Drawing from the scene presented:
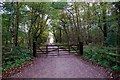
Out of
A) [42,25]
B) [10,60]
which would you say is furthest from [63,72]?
[42,25]

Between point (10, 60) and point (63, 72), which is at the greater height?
point (10, 60)

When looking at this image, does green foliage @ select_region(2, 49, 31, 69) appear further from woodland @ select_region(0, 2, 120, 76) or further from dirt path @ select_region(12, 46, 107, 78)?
dirt path @ select_region(12, 46, 107, 78)

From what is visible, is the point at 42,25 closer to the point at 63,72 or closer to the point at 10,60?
the point at 10,60

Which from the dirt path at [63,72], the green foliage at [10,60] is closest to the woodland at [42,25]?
the green foliage at [10,60]

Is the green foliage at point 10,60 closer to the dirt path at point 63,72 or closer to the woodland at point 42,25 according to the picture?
the woodland at point 42,25

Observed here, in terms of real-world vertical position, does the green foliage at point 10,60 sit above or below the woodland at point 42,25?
below

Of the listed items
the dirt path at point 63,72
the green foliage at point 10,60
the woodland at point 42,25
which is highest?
the woodland at point 42,25

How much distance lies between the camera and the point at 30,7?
1783 cm

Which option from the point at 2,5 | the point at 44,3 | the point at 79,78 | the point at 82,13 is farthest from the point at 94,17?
the point at 79,78

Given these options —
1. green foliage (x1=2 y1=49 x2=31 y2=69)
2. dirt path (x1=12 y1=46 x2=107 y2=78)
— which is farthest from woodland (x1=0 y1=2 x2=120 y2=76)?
dirt path (x1=12 y1=46 x2=107 y2=78)

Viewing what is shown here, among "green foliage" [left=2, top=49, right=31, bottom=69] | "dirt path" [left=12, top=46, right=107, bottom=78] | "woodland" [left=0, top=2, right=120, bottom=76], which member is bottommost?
"dirt path" [left=12, top=46, right=107, bottom=78]

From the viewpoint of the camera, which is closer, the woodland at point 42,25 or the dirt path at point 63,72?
the dirt path at point 63,72

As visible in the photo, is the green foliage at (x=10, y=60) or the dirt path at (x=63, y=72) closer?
the dirt path at (x=63, y=72)

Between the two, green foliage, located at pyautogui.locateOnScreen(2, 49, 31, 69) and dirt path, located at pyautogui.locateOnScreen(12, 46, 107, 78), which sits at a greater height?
green foliage, located at pyautogui.locateOnScreen(2, 49, 31, 69)
